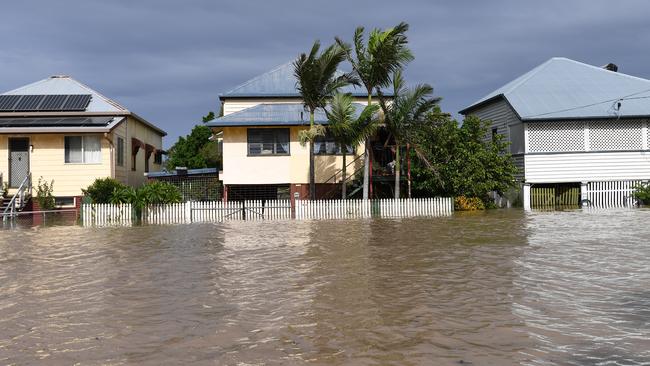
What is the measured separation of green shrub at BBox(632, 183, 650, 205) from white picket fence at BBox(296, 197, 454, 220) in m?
10.6

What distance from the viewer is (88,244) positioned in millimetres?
16188

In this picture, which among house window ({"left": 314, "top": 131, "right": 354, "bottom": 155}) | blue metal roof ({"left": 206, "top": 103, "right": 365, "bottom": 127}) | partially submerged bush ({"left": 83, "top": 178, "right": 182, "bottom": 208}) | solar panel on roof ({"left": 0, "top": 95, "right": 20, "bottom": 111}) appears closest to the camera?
partially submerged bush ({"left": 83, "top": 178, "right": 182, "bottom": 208})

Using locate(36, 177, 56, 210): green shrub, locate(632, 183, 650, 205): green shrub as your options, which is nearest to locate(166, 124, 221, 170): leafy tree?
locate(36, 177, 56, 210): green shrub

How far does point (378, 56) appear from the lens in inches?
952

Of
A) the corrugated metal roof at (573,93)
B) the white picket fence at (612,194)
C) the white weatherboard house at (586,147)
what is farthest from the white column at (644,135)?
the white picket fence at (612,194)

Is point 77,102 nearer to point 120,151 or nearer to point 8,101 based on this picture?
point 120,151

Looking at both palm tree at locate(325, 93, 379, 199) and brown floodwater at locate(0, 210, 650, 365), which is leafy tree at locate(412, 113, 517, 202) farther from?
brown floodwater at locate(0, 210, 650, 365)

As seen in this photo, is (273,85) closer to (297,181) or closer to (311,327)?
(297,181)

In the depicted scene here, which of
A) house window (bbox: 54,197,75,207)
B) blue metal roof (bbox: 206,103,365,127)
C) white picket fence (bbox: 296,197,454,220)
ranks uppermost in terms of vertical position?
blue metal roof (bbox: 206,103,365,127)

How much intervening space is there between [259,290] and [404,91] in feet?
55.6

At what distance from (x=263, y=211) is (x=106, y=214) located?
20.1 ft

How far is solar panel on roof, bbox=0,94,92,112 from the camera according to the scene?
29109 millimetres

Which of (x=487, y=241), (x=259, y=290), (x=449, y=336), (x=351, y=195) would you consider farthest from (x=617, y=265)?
(x=351, y=195)

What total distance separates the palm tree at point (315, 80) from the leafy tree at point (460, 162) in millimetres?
4542
